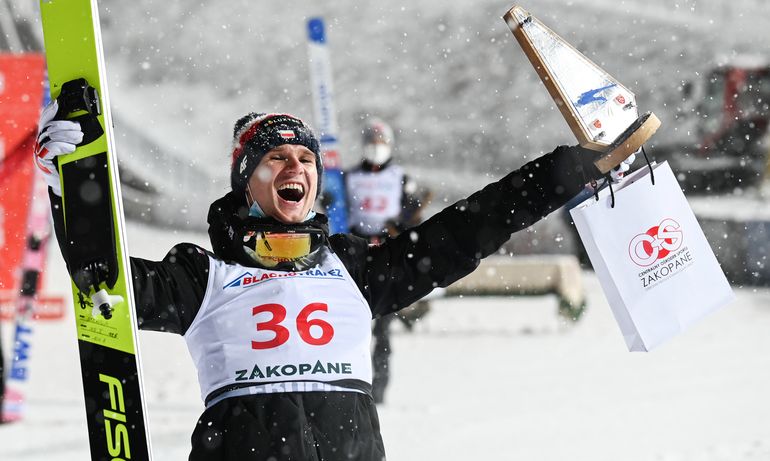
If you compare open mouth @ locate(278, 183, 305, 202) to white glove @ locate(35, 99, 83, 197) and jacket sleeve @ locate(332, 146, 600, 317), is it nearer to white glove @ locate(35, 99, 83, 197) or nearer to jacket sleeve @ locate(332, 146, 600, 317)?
jacket sleeve @ locate(332, 146, 600, 317)

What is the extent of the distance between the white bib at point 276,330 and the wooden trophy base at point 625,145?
73 centimetres

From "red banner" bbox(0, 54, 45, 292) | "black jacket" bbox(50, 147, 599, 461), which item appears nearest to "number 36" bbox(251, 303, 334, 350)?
"black jacket" bbox(50, 147, 599, 461)

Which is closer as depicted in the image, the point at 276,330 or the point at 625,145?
the point at 276,330

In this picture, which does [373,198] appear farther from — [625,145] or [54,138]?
[54,138]

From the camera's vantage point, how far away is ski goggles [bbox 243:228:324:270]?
2.31 metres

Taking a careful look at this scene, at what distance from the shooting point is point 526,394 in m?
6.44

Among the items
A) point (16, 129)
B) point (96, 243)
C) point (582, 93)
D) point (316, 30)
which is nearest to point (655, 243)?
point (582, 93)

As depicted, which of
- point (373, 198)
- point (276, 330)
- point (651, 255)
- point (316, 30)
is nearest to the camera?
point (276, 330)

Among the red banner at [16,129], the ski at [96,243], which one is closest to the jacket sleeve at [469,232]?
the ski at [96,243]

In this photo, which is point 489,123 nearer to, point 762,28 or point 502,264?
point 762,28

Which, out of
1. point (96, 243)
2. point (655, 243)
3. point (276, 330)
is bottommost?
point (276, 330)

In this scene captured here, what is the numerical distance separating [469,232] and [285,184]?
0.48 meters

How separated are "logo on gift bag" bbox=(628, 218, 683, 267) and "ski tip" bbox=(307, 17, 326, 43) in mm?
5302

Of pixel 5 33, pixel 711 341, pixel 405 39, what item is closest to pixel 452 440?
pixel 711 341
